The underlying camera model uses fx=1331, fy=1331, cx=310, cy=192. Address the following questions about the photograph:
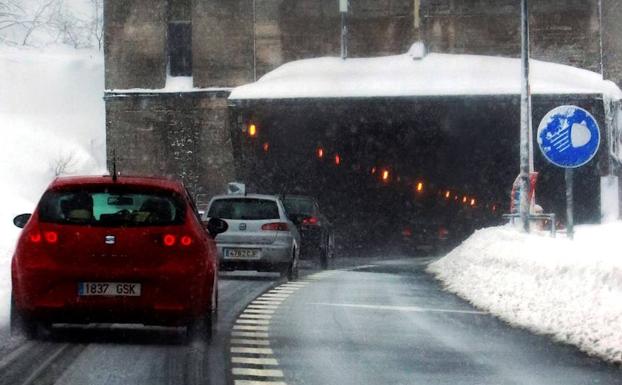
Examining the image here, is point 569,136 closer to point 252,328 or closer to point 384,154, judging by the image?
point 252,328

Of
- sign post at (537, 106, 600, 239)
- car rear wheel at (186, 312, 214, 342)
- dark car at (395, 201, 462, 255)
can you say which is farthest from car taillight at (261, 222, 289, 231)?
dark car at (395, 201, 462, 255)

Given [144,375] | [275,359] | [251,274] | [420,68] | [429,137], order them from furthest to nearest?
[429,137]
[420,68]
[251,274]
[275,359]
[144,375]

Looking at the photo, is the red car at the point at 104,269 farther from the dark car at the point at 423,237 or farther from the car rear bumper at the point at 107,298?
the dark car at the point at 423,237

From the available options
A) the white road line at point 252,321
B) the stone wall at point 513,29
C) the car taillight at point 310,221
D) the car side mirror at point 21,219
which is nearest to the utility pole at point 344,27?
the stone wall at point 513,29

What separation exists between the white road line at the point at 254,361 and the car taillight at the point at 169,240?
1.27 metres

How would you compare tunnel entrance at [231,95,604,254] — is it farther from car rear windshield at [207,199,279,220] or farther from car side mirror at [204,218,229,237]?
car side mirror at [204,218,229,237]

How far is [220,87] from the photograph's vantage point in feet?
151

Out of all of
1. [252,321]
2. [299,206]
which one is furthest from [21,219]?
[299,206]

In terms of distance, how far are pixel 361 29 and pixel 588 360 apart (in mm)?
34723

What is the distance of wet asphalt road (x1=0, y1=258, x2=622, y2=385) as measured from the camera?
10000mm

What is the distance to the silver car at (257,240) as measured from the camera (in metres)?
23.0

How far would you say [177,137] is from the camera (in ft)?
152

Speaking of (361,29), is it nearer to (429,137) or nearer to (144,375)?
(429,137)

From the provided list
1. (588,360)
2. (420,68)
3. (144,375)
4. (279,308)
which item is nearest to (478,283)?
(279,308)
